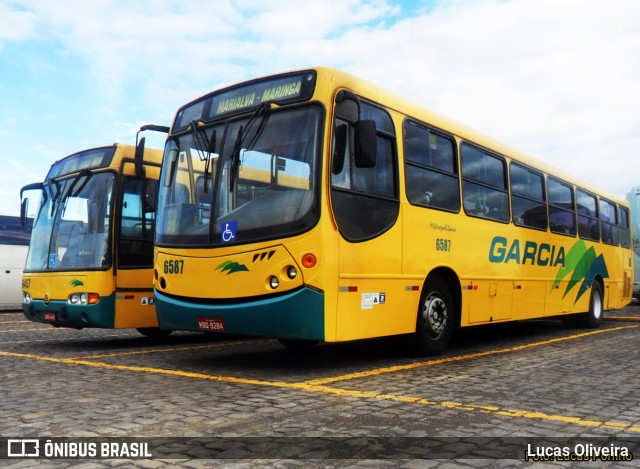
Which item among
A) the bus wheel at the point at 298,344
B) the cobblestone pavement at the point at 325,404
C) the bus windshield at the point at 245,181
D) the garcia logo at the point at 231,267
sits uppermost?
the bus windshield at the point at 245,181

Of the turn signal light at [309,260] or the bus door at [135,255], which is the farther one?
the bus door at [135,255]

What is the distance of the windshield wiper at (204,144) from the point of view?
741 centimetres

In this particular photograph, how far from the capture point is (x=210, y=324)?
7.05 meters

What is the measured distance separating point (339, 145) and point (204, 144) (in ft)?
5.92

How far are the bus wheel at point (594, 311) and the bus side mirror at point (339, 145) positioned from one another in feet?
30.4

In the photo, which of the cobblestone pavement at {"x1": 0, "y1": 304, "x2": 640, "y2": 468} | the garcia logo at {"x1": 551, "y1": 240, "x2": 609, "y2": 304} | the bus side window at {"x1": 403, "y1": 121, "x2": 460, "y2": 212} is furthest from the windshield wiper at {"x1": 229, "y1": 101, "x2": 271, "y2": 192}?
the garcia logo at {"x1": 551, "y1": 240, "x2": 609, "y2": 304}

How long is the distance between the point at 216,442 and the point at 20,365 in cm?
471

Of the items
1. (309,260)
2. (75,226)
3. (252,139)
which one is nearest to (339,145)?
(252,139)

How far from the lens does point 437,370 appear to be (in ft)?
23.9

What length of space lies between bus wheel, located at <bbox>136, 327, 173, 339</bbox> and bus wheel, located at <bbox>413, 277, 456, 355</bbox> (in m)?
4.84

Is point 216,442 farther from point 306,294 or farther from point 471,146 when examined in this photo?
point 471,146

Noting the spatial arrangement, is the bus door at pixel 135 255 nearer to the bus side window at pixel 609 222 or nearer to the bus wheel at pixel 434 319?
the bus wheel at pixel 434 319

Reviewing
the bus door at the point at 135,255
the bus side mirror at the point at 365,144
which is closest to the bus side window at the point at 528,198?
the bus side mirror at the point at 365,144

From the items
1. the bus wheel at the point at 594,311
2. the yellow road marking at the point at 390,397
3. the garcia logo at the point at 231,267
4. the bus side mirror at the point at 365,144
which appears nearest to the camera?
the yellow road marking at the point at 390,397
